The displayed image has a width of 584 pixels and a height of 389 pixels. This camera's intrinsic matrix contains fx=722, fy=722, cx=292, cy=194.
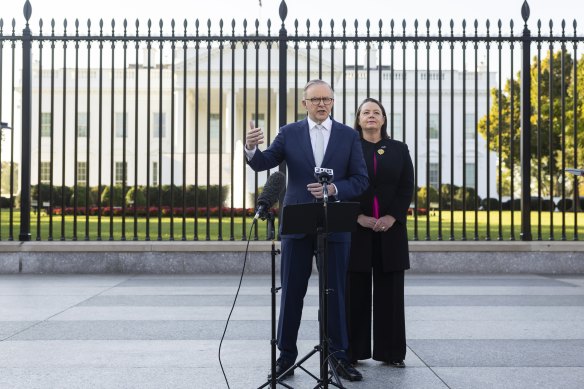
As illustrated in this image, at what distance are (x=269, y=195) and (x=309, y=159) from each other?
2.67 ft

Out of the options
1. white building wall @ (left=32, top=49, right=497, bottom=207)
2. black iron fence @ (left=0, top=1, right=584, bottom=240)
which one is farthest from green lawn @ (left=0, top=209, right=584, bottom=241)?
white building wall @ (left=32, top=49, right=497, bottom=207)

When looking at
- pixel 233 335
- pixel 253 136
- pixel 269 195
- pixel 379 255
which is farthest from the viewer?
pixel 233 335

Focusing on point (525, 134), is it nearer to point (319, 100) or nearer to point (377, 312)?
point (377, 312)

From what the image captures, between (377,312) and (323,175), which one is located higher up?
(323,175)

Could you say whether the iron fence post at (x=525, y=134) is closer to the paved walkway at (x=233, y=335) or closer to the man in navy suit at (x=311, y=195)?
the paved walkway at (x=233, y=335)

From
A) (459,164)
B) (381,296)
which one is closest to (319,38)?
(381,296)

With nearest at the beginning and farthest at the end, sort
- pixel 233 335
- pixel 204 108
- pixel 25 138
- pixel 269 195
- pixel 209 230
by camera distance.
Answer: pixel 269 195, pixel 233 335, pixel 25 138, pixel 209 230, pixel 204 108

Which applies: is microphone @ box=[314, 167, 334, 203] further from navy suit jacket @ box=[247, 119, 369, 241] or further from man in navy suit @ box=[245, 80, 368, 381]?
navy suit jacket @ box=[247, 119, 369, 241]

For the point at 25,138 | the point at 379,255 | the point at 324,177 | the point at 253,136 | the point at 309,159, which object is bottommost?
the point at 379,255

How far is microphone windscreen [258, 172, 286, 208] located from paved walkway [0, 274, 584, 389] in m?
1.21

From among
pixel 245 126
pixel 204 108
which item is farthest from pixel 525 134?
pixel 204 108

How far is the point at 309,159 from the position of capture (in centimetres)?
475

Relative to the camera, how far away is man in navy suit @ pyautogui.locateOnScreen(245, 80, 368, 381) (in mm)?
4648

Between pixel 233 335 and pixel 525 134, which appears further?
pixel 525 134
